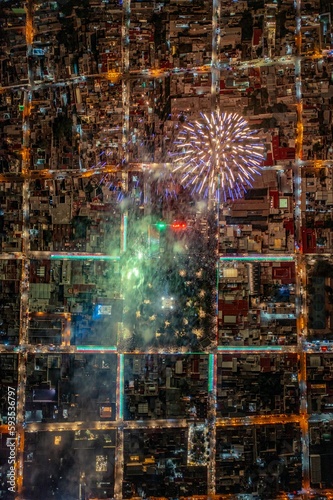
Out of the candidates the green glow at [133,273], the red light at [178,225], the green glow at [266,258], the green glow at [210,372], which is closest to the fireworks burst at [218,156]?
the red light at [178,225]

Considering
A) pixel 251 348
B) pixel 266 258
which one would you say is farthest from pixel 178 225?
pixel 251 348

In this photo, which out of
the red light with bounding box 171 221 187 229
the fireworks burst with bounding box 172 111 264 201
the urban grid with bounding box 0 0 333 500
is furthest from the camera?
the red light with bounding box 171 221 187 229

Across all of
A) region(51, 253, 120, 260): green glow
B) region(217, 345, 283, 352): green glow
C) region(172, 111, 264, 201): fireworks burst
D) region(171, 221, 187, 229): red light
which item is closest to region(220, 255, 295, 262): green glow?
region(171, 221, 187, 229): red light

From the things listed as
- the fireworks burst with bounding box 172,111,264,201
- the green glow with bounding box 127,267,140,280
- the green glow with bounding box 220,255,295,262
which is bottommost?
the green glow with bounding box 127,267,140,280

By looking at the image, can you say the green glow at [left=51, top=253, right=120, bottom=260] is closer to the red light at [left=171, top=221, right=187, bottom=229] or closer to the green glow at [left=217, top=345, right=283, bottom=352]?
the red light at [left=171, top=221, right=187, bottom=229]

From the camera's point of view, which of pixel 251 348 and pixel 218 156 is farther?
pixel 251 348

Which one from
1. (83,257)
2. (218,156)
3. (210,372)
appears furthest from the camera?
(83,257)

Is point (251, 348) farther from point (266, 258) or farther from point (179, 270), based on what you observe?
point (179, 270)
